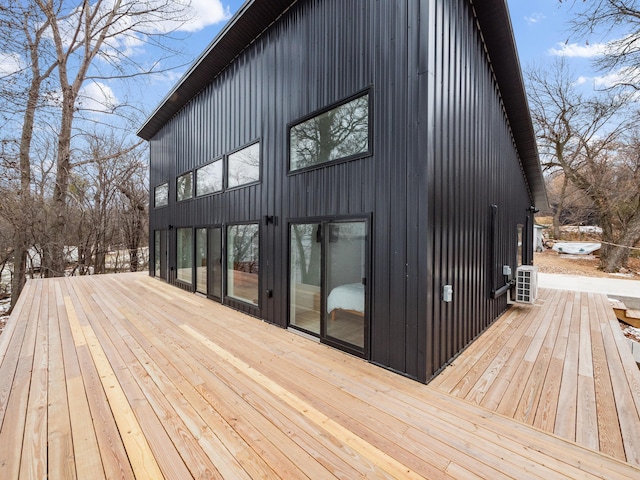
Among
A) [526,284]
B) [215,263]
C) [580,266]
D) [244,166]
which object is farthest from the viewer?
[580,266]

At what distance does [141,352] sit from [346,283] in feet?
7.98

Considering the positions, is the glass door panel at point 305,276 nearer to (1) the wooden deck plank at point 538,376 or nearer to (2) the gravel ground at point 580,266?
(1) the wooden deck plank at point 538,376

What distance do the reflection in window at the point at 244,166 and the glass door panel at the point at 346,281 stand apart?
2011 millimetres

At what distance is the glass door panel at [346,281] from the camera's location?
10.1 feet

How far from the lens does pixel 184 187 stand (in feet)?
22.8

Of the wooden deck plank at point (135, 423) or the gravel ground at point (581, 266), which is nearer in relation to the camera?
the wooden deck plank at point (135, 423)

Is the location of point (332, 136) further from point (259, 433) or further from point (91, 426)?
point (91, 426)

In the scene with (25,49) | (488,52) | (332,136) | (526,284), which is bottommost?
(526,284)

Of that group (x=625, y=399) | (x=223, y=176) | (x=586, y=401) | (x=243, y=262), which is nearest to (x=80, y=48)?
(x=223, y=176)

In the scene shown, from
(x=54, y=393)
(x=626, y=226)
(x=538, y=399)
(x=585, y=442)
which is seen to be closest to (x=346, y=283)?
(x=538, y=399)

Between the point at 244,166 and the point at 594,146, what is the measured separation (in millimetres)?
16483

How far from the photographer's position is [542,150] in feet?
47.4

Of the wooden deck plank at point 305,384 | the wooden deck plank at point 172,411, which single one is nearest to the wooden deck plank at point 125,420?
the wooden deck plank at point 172,411

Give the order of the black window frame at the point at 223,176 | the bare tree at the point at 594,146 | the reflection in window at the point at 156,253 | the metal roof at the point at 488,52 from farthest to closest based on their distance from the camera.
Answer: the bare tree at the point at 594,146, the reflection in window at the point at 156,253, the black window frame at the point at 223,176, the metal roof at the point at 488,52
